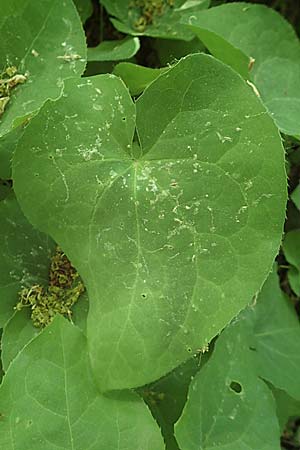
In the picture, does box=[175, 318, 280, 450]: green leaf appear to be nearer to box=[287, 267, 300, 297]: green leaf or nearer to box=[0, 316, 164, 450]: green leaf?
box=[0, 316, 164, 450]: green leaf

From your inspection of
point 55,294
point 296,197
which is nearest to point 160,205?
point 55,294

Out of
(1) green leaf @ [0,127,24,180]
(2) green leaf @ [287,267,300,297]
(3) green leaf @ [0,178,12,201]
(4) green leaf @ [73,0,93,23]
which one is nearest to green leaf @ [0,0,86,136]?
(1) green leaf @ [0,127,24,180]

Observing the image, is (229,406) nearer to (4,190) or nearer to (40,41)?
(4,190)

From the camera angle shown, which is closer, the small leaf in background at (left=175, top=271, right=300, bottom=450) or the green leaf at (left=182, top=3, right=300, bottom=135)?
the small leaf in background at (left=175, top=271, right=300, bottom=450)

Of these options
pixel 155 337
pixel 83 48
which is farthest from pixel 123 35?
pixel 155 337

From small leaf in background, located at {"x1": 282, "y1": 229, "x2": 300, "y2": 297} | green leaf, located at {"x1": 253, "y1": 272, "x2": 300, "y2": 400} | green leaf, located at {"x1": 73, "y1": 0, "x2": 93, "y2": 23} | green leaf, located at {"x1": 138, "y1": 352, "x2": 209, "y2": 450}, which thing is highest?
green leaf, located at {"x1": 73, "y1": 0, "x2": 93, "y2": 23}

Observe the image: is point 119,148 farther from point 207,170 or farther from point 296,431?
point 296,431
